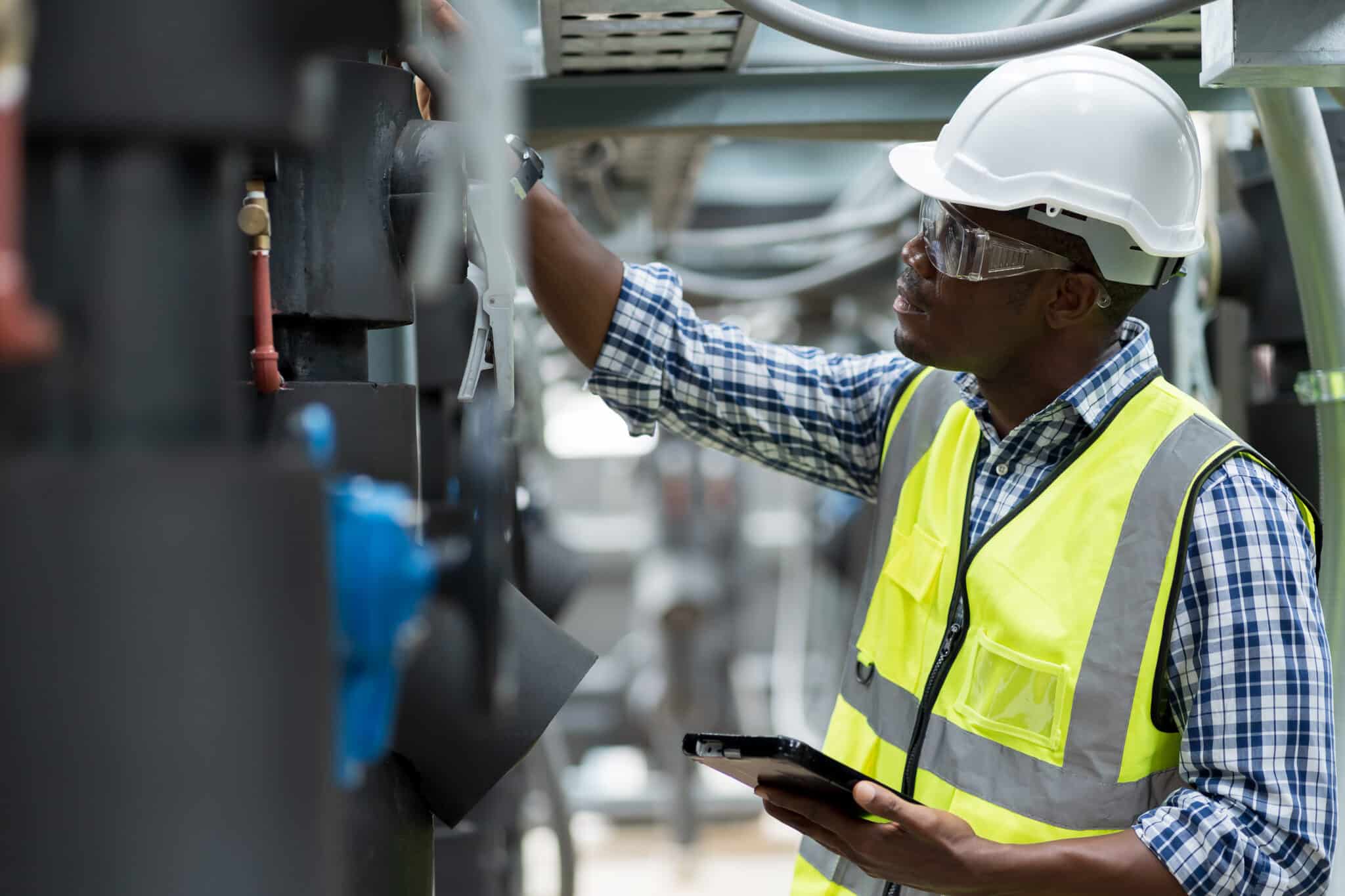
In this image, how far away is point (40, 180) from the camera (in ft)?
1.52

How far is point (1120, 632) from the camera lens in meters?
1.26

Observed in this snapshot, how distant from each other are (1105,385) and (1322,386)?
0.26 meters

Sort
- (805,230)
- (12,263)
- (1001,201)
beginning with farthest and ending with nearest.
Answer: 1. (805,230)
2. (1001,201)
3. (12,263)

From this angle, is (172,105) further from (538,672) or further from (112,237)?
(538,672)

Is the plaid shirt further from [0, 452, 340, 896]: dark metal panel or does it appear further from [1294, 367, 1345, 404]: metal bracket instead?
[0, 452, 340, 896]: dark metal panel

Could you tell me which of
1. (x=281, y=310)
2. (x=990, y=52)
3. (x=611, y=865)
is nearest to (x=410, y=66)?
(x=281, y=310)

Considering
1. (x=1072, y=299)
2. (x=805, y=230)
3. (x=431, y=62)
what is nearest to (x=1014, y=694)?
(x=1072, y=299)

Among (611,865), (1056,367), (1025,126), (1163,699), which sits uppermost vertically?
(1025,126)

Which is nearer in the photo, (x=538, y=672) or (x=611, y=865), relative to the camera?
(x=538, y=672)

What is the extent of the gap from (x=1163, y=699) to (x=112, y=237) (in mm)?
1072

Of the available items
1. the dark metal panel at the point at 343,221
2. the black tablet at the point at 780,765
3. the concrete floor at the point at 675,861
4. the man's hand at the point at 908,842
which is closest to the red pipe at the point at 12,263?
the dark metal panel at the point at 343,221

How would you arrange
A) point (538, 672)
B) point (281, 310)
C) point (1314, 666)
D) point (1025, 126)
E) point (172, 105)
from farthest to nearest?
point (1025, 126), point (1314, 666), point (538, 672), point (281, 310), point (172, 105)

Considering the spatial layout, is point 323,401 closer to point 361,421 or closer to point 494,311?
point 361,421

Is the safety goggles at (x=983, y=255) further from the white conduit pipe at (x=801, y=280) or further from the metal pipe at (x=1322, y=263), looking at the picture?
the white conduit pipe at (x=801, y=280)
